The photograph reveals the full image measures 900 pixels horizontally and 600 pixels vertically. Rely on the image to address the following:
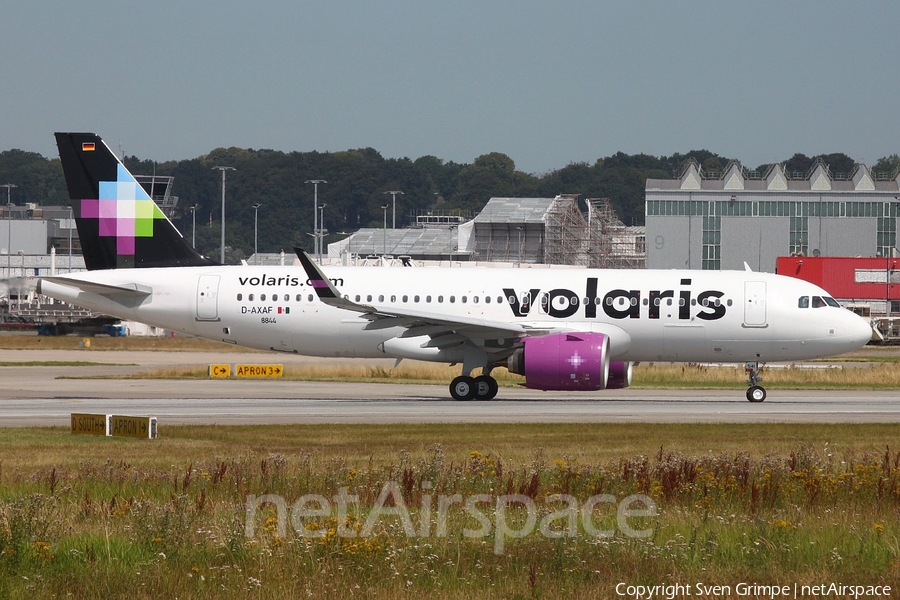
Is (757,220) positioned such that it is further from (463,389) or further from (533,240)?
(463,389)

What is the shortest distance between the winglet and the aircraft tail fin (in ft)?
19.5

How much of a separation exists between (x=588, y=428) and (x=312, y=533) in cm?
1284

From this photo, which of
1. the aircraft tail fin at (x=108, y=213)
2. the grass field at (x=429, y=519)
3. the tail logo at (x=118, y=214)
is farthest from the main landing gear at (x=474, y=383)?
the grass field at (x=429, y=519)

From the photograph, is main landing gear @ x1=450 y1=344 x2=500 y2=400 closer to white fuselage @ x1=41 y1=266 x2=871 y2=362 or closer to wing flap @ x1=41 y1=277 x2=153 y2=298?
white fuselage @ x1=41 y1=266 x2=871 y2=362

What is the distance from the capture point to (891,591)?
Answer: 32.4 ft

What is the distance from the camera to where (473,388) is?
104 ft

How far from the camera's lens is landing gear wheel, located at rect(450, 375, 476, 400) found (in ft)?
104

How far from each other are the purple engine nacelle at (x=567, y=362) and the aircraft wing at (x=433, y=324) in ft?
3.55

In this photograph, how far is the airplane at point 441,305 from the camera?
31.5m

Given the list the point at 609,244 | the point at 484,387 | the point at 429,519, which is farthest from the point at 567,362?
the point at 609,244

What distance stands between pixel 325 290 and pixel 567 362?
6.41 m

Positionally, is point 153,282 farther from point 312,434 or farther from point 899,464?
point 899,464

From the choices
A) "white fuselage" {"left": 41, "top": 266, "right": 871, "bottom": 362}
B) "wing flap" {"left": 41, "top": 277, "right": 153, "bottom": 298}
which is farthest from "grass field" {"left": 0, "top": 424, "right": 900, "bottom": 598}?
"wing flap" {"left": 41, "top": 277, "right": 153, "bottom": 298}

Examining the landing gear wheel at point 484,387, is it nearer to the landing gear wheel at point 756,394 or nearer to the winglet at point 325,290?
the winglet at point 325,290
